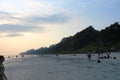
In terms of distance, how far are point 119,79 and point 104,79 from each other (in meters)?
1.95

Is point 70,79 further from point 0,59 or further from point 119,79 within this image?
point 0,59

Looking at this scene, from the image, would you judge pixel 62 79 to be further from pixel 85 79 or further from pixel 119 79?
pixel 119 79

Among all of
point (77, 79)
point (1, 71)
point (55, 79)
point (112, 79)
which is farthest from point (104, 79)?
point (1, 71)

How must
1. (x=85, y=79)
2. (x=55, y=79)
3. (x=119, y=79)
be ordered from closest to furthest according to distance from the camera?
(x=119, y=79) → (x=85, y=79) → (x=55, y=79)

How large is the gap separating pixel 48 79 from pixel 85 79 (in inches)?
227

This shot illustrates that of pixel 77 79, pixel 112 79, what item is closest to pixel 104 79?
pixel 112 79

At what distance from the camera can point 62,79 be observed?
41.1 meters

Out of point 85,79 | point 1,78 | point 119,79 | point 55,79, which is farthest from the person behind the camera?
point 55,79

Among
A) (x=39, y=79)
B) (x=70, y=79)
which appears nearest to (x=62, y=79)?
(x=70, y=79)

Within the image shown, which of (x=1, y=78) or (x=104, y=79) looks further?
(x=104, y=79)

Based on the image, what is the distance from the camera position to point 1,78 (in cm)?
1884

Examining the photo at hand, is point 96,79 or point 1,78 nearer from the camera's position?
point 1,78

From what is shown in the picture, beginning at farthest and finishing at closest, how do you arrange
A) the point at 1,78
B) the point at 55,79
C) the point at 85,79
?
1. the point at 55,79
2. the point at 85,79
3. the point at 1,78

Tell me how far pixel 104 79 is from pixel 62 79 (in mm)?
5856
